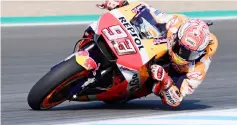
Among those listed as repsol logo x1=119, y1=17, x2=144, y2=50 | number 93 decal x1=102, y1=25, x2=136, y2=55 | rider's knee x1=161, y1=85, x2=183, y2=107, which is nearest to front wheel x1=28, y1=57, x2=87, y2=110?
number 93 decal x1=102, y1=25, x2=136, y2=55

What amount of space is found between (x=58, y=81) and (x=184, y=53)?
3.96ft

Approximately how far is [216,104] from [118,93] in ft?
4.42

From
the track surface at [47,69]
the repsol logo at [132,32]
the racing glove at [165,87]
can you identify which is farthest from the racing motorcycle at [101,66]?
the track surface at [47,69]

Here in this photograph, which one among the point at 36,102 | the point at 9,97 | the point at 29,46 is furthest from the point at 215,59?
the point at 36,102

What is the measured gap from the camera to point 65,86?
666 cm

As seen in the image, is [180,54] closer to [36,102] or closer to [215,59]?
[36,102]

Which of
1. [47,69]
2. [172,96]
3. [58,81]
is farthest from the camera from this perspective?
[47,69]

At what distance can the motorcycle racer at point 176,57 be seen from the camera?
6721mm

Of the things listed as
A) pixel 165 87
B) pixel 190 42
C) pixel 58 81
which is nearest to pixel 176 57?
pixel 190 42

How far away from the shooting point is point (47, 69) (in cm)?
1035

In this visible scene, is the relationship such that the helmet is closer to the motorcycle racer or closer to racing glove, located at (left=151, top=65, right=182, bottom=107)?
the motorcycle racer

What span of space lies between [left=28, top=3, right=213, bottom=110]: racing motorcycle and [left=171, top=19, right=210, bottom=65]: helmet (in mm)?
169

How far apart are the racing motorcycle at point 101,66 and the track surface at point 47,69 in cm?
23

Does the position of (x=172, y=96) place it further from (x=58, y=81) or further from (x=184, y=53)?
(x=58, y=81)
